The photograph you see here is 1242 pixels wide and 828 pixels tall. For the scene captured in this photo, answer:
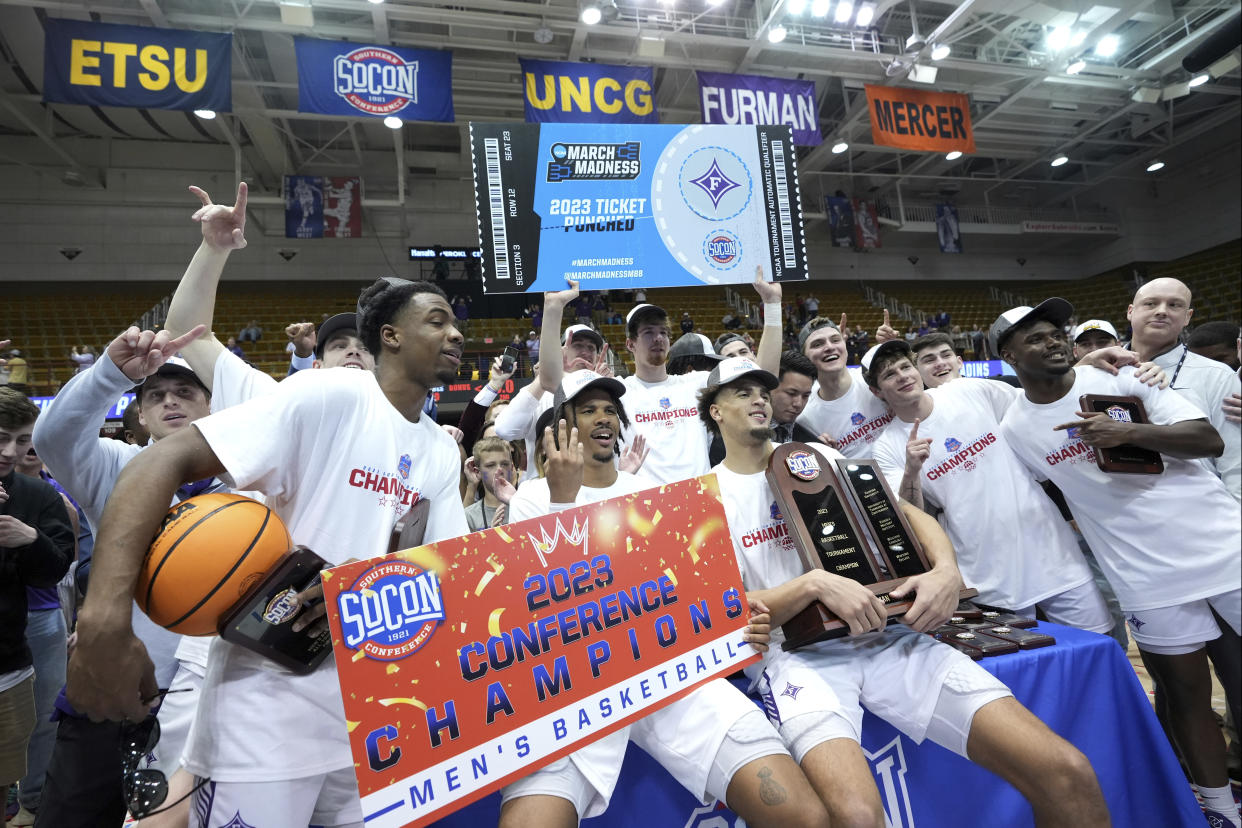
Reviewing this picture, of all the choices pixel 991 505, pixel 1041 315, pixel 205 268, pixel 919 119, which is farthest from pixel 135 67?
pixel 919 119

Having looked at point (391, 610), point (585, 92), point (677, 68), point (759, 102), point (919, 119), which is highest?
point (677, 68)

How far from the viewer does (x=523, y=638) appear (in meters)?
1.81

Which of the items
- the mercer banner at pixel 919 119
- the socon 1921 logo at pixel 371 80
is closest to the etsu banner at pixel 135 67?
the socon 1921 logo at pixel 371 80

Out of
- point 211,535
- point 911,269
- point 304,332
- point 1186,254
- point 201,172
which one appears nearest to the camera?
point 211,535

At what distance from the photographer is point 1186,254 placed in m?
22.4

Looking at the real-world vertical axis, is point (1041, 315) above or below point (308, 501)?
above

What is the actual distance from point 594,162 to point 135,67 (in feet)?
31.6

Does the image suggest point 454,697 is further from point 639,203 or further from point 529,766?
point 639,203

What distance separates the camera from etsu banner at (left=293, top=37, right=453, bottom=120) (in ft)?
32.5

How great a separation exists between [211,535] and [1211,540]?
1.93m

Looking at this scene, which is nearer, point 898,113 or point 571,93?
point 571,93

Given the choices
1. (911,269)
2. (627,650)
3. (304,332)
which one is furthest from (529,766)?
(911,269)

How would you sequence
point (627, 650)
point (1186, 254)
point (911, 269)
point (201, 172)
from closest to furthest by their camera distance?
point (627, 650), point (201, 172), point (1186, 254), point (911, 269)

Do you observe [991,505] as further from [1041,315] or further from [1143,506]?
[1143,506]
